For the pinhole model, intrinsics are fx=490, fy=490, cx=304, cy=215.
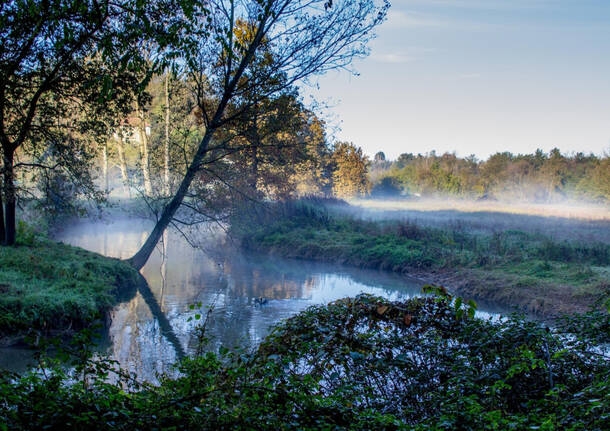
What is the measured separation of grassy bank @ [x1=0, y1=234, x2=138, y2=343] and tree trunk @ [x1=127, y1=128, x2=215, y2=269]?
4.80ft

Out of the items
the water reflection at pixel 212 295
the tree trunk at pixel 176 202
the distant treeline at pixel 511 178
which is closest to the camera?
the water reflection at pixel 212 295

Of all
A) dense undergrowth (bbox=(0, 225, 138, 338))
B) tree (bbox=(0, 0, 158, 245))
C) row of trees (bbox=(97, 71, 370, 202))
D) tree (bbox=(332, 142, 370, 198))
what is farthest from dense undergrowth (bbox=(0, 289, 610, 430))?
tree (bbox=(332, 142, 370, 198))

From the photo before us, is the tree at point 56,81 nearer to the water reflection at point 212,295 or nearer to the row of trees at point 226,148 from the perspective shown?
the row of trees at point 226,148

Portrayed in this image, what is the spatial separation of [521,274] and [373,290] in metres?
4.46

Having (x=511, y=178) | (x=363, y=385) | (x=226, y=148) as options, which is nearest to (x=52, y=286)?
(x=226, y=148)

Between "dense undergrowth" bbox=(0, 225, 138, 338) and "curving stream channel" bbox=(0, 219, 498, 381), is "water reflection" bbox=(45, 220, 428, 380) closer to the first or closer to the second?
"curving stream channel" bbox=(0, 219, 498, 381)

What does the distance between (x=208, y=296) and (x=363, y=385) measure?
9.67 metres

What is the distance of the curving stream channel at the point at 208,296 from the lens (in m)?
8.66

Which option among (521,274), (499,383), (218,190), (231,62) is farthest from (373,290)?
(499,383)

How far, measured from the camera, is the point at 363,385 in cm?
457

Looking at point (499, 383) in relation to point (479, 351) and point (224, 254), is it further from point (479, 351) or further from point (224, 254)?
point (224, 254)

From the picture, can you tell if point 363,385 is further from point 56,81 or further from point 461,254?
point 461,254

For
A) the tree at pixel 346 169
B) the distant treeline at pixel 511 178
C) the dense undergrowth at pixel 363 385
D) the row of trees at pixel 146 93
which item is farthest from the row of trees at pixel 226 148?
the distant treeline at pixel 511 178

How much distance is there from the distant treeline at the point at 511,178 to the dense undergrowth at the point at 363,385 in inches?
1580
